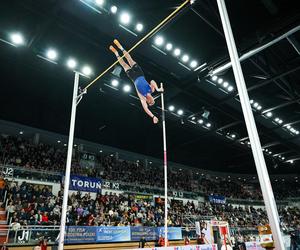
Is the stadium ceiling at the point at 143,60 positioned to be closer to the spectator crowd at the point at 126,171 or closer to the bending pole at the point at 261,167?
the spectator crowd at the point at 126,171

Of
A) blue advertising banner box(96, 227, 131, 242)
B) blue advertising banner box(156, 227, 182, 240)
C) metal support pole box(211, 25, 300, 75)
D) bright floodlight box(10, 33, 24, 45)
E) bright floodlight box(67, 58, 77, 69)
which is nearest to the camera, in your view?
metal support pole box(211, 25, 300, 75)

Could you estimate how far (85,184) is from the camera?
14.1m

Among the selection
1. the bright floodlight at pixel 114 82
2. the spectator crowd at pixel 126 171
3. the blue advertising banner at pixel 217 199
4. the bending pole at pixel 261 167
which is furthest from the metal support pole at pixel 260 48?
the blue advertising banner at pixel 217 199

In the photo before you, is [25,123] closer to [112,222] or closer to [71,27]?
[112,222]

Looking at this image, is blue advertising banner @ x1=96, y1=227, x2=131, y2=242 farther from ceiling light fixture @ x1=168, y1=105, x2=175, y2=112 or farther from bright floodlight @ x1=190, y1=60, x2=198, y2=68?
bright floodlight @ x1=190, y1=60, x2=198, y2=68

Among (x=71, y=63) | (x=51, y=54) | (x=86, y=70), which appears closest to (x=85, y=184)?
(x=86, y=70)

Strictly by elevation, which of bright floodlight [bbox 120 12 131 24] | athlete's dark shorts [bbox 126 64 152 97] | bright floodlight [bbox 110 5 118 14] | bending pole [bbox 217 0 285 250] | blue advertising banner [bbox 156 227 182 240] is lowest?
blue advertising banner [bbox 156 227 182 240]

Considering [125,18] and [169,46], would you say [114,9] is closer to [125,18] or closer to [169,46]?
[125,18]

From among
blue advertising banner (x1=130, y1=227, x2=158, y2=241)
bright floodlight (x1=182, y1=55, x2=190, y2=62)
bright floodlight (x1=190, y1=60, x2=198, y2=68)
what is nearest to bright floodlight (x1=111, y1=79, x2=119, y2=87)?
bright floodlight (x1=182, y1=55, x2=190, y2=62)

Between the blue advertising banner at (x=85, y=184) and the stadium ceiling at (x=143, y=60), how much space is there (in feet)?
12.0

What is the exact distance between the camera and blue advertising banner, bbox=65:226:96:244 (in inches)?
365

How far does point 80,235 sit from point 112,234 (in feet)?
4.86

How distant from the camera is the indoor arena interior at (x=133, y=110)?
24.4 ft

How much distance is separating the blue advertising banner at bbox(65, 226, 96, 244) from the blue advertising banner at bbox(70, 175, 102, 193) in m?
4.03
